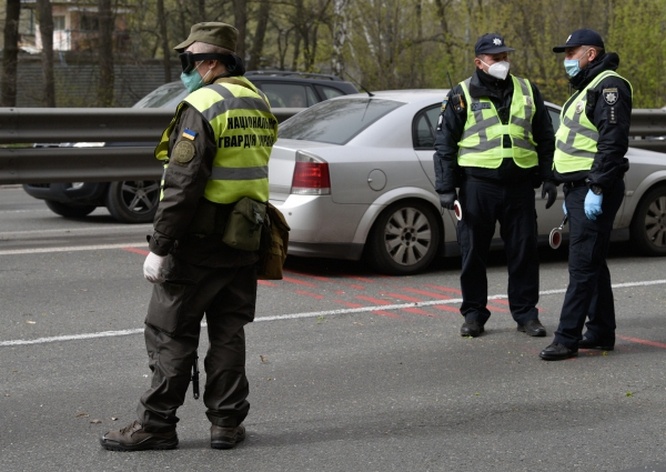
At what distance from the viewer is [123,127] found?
38.8 feet

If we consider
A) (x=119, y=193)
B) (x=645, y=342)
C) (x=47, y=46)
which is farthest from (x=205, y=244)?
(x=47, y=46)

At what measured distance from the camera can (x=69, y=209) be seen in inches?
530

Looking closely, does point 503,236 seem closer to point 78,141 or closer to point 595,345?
point 595,345

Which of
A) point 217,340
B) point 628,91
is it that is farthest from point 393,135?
point 217,340

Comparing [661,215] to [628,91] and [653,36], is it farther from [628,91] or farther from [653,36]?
[653,36]

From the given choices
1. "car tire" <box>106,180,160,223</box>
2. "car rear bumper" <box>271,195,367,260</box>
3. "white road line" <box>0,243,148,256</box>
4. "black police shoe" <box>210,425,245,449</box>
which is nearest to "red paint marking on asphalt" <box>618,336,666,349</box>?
"car rear bumper" <box>271,195,367,260</box>

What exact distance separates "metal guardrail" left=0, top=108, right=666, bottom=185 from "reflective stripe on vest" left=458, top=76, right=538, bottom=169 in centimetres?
520

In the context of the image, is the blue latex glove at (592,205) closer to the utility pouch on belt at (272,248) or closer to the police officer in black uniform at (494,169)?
the police officer in black uniform at (494,169)

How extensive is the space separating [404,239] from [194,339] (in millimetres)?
4661

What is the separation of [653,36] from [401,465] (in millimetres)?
24002

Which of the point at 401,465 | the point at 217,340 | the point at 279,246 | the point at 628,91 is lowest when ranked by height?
the point at 401,465

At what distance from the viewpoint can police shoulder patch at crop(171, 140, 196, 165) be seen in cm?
478

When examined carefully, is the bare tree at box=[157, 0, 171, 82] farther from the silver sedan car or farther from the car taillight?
the car taillight

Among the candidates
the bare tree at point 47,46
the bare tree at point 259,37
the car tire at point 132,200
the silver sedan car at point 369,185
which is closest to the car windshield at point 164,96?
the car tire at point 132,200
